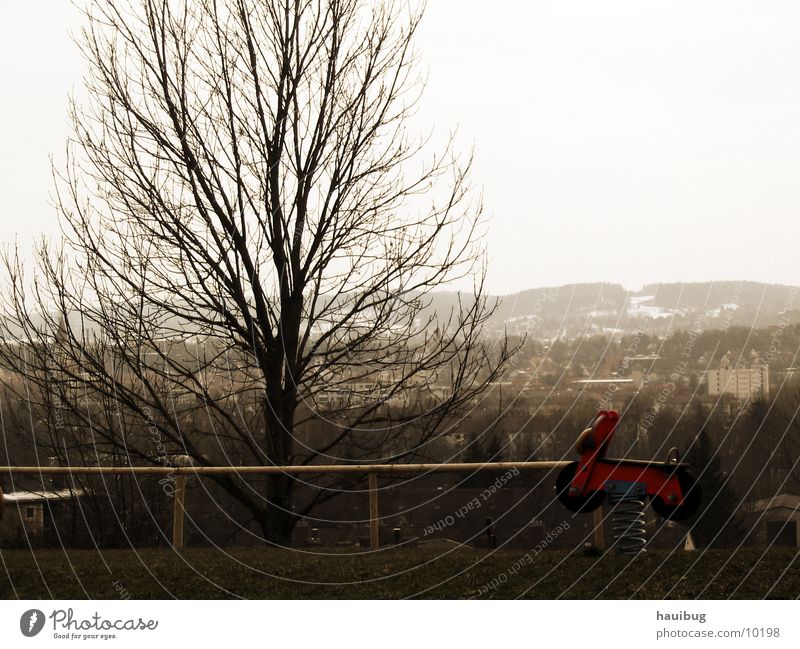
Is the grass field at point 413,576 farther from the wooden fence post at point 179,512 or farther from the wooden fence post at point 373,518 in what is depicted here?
the wooden fence post at point 179,512

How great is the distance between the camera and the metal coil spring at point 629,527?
6297 millimetres

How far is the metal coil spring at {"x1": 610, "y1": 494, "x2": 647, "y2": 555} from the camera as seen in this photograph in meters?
6.30

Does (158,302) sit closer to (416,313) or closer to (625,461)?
(416,313)

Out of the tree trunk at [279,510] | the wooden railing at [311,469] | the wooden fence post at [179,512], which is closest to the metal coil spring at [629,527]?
the wooden railing at [311,469]

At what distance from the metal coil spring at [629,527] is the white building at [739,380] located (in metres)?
2.10

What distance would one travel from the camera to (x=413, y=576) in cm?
648

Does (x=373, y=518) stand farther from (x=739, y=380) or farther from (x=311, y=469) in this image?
(x=739, y=380)

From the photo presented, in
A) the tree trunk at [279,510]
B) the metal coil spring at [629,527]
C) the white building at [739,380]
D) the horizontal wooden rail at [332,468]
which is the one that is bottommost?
the tree trunk at [279,510]

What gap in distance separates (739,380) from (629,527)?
2936 mm

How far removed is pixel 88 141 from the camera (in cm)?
1017

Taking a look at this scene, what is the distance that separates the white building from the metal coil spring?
2099 millimetres

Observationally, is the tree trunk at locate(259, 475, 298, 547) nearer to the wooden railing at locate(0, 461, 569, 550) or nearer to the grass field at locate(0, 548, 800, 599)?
the wooden railing at locate(0, 461, 569, 550)

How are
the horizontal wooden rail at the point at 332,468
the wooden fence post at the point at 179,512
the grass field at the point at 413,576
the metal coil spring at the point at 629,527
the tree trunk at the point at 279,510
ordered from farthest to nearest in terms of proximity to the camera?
1. the tree trunk at the point at 279,510
2. the wooden fence post at the point at 179,512
3. the horizontal wooden rail at the point at 332,468
4. the metal coil spring at the point at 629,527
5. the grass field at the point at 413,576

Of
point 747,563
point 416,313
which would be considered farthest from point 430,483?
point 747,563
